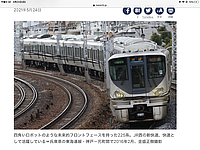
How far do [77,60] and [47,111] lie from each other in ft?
25.8

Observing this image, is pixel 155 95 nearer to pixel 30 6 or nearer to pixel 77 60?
pixel 30 6

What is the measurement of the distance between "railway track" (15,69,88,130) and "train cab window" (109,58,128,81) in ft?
7.71

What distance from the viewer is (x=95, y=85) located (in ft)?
53.4

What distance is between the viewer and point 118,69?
813 centimetres

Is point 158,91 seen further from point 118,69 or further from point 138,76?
point 118,69

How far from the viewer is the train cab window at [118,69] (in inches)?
318

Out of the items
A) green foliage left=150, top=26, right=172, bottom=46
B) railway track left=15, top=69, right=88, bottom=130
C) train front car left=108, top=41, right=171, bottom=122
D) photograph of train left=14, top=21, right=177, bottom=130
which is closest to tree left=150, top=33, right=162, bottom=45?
green foliage left=150, top=26, right=172, bottom=46

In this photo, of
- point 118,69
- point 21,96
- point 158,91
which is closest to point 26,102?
point 21,96

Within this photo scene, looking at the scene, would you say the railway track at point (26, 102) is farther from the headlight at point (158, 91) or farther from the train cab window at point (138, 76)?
the headlight at point (158, 91)

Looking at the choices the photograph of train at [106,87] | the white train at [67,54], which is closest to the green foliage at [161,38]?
the white train at [67,54]

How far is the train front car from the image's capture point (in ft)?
26.2

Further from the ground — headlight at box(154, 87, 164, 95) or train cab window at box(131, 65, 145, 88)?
train cab window at box(131, 65, 145, 88)

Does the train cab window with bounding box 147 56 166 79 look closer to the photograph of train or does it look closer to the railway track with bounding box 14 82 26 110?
the photograph of train

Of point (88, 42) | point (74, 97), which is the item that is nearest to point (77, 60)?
point (88, 42)
